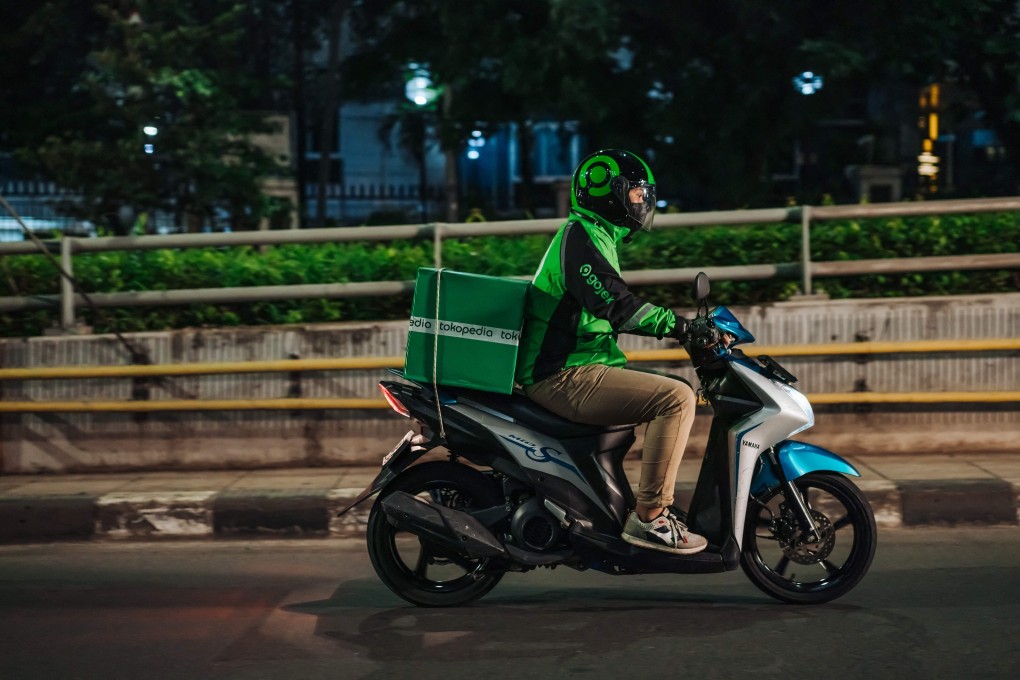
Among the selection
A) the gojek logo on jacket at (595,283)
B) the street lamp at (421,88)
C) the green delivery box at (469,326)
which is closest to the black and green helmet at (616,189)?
the gojek logo on jacket at (595,283)

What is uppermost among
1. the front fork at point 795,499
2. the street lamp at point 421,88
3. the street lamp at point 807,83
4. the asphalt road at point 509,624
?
the street lamp at point 421,88

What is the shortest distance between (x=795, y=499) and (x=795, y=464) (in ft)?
0.48

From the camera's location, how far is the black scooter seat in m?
4.95

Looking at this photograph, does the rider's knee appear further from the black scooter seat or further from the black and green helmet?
the black and green helmet

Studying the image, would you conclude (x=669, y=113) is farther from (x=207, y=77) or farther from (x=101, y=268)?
(x=101, y=268)

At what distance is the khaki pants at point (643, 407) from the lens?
4.88 m

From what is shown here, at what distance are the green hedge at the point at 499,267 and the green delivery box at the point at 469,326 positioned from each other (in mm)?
3080

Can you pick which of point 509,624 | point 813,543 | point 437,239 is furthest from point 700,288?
point 437,239

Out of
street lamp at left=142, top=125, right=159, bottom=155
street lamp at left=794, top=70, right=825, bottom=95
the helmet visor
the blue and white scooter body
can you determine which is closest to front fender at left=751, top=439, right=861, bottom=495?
the blue and white scooter body

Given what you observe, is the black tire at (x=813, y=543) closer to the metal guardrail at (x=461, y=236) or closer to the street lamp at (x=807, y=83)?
the metal guardrail at (x=461, y=236)

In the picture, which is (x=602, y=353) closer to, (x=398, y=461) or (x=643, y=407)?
(x=643, y=407)

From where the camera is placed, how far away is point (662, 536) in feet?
16.1

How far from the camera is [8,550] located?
21.8 ft

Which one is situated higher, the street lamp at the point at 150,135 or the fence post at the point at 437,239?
the street lamp at the point at 150,135
